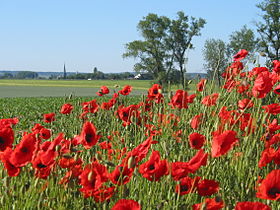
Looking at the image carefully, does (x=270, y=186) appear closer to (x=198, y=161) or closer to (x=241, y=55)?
(x=198, y=161)

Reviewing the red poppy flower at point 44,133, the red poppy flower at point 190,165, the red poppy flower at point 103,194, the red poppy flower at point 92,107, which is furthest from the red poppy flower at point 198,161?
the red poppy flower at point 92,107

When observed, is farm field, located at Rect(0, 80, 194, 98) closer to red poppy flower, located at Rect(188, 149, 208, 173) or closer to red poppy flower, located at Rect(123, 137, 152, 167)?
red poppy flower, located at Rect(123, 137, 152, 167)

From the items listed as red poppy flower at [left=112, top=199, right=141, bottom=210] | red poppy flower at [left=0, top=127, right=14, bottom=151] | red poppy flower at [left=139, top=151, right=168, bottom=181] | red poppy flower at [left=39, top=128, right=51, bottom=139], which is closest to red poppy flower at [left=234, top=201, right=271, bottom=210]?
red poppy flower at [left=112, top=199, right=141, bottom=210]

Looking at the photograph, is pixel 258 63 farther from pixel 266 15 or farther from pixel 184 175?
pixel 266 15

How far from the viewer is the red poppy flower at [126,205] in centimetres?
134

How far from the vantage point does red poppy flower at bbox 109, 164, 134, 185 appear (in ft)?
5.60

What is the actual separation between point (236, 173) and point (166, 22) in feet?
139

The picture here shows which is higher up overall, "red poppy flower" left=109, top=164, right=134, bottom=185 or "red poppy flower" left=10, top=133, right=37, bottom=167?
"red poppy flower" left=10, top=133, right=37, bottom=167

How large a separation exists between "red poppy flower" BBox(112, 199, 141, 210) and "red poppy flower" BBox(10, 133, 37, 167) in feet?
1.88

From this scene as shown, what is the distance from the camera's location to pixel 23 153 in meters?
1.78

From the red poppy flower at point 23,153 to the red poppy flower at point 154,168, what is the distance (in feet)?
1.56

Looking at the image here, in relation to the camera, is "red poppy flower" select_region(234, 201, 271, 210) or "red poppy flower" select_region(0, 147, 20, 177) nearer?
"red poppy flower" select_region(234, 201, 271, 210)

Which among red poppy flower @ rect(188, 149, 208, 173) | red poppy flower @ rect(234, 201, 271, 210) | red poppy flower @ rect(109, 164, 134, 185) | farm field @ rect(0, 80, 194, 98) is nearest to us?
red poppy flower @ rect(234, 201, 271, 210)

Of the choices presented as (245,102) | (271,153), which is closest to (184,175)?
(271,153)
